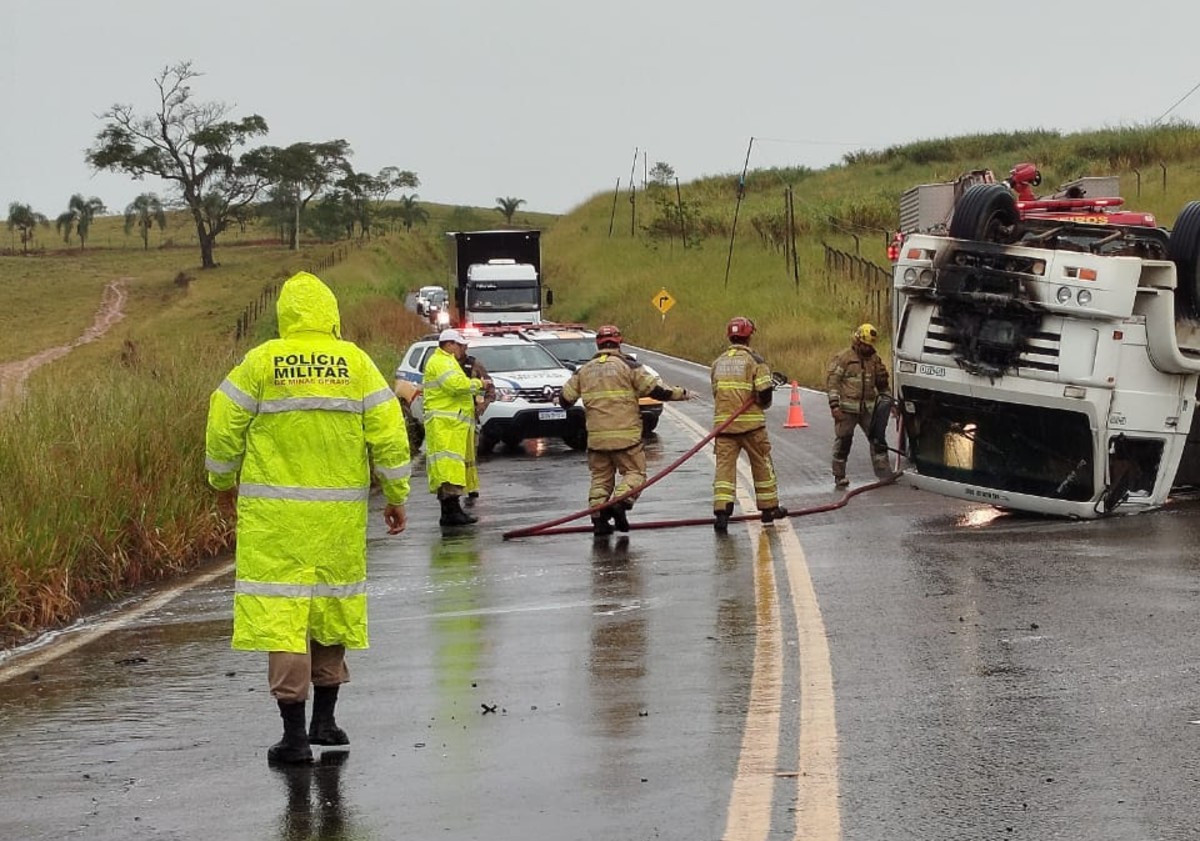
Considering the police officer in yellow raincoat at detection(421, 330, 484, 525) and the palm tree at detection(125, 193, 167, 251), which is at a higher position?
the palm tree at detection(125, 193, 167, 251)

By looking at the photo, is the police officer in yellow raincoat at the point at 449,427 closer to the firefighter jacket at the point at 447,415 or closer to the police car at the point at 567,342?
the firefighter jacket at the point at 447,415

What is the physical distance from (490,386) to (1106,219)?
5795 mm

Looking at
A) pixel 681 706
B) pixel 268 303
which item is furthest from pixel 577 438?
pixel 268 303

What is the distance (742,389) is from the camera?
1379 cm

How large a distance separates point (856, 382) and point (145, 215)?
116 m

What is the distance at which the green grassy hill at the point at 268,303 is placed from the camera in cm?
1178

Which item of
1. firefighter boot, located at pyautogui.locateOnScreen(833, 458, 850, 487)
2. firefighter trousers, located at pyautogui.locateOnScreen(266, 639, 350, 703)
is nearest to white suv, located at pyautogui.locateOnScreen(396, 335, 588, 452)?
firefighter boot, located at pyautogui.locateOnScreen(833, 458, 850, 487)

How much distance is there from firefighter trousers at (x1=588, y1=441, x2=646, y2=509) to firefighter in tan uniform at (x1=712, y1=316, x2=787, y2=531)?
0.61 m

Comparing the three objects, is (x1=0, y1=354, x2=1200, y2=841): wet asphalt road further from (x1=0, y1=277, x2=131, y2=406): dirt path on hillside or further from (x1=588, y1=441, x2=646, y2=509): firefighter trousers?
(x1=0, y1=277, x2=131, y2=406): dirt path on hillside

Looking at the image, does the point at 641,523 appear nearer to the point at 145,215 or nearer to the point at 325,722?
the point at 325,722

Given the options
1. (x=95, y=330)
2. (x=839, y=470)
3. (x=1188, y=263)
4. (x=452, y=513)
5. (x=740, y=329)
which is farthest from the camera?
(x=95, y=330)

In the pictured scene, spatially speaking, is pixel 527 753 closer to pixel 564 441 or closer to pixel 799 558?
pixel 799 558

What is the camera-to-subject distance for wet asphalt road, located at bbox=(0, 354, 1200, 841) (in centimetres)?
566

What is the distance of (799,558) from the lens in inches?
469
